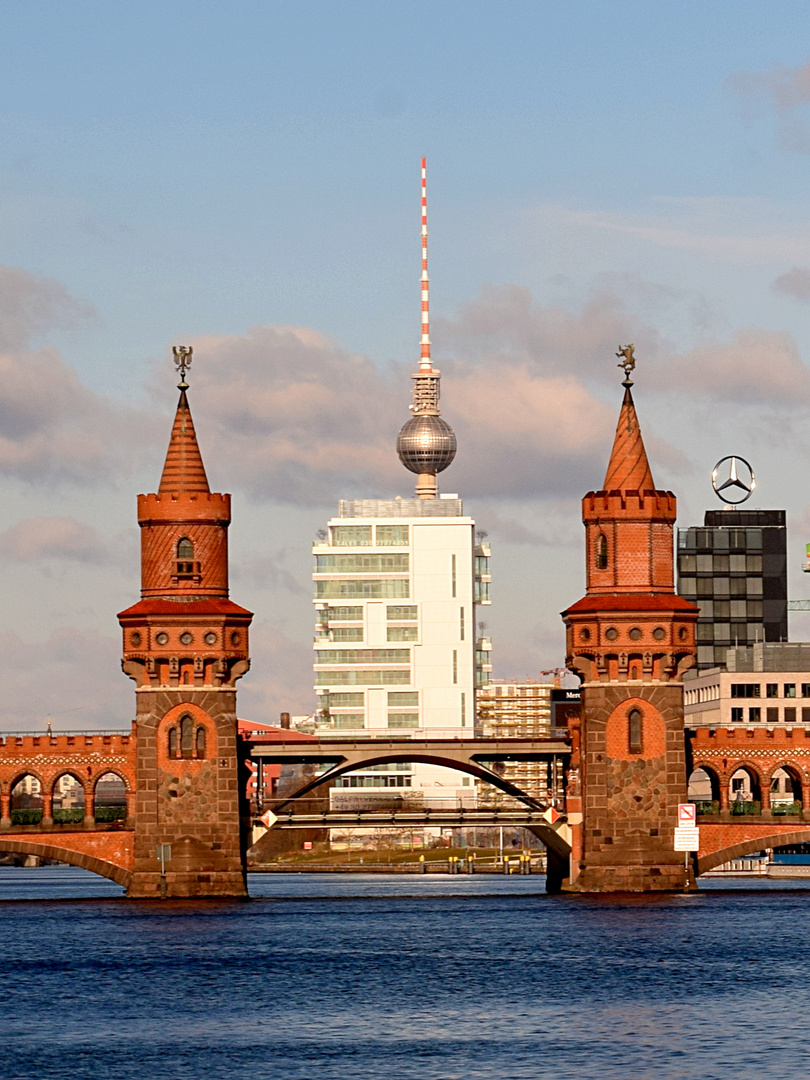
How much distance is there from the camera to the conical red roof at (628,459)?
13400cm

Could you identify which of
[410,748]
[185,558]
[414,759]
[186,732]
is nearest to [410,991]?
[186,732]

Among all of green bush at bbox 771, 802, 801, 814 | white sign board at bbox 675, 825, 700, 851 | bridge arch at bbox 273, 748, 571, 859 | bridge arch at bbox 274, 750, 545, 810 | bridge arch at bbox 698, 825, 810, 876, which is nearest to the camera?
white sign board at bbox 675, 825, 700, 851

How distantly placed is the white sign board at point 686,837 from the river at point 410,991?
289cm

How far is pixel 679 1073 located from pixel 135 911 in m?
62.5

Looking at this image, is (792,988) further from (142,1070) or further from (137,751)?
(137,751)

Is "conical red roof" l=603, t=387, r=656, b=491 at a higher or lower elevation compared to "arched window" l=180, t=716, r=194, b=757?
higher

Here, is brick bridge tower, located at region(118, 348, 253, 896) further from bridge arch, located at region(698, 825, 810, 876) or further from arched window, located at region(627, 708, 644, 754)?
bridge arch, located at region(698, 825, 810, 876)

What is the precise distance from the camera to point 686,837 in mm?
131125

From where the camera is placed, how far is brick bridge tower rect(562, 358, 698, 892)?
131 m

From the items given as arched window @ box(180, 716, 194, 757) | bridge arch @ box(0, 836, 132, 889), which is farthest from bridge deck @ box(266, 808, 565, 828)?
bridge arch @ box(0, 836, 132, 889)

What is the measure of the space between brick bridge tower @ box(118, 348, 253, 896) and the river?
315 centimetres

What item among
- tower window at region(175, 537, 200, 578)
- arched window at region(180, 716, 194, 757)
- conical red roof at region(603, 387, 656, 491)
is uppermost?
conical red roof at region(603, 387, 656, 491)

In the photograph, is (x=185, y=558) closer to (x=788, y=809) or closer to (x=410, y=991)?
(x=788, y=809)

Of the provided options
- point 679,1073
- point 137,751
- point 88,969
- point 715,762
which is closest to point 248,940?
point 88,969
